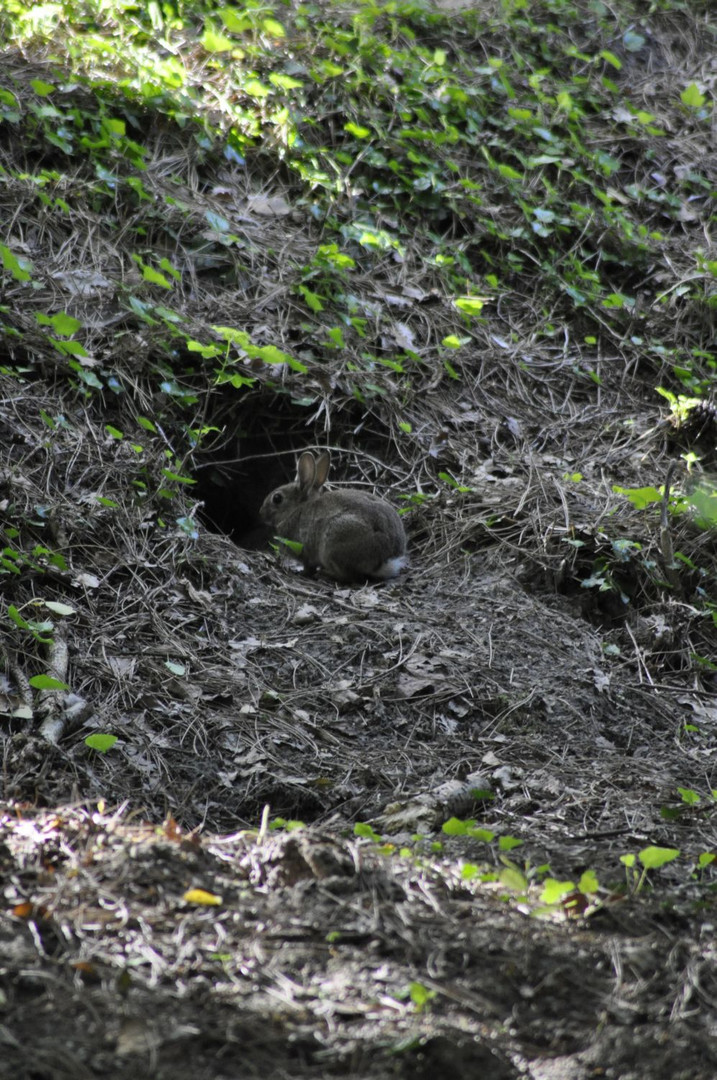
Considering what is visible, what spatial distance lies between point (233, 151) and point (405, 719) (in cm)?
523

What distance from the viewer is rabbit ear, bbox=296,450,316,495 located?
6.79 meters

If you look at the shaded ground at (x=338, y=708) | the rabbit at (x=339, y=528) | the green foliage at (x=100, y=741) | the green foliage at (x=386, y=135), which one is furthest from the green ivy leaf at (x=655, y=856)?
the green foliage at (x=386, y=135)

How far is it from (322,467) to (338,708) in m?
2.43

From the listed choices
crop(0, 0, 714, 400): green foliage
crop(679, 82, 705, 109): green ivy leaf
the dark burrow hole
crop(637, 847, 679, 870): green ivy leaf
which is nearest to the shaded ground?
the dark burrow hole

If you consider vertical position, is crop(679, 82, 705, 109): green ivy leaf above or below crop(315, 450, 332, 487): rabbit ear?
above

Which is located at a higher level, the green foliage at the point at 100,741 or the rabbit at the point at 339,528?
the green foliage at the point at 100,741

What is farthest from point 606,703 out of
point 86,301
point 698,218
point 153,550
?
point 698,218

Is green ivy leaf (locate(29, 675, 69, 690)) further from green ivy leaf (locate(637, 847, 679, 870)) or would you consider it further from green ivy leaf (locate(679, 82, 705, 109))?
green ivy leaf (locate(679, 82, 705, 109))

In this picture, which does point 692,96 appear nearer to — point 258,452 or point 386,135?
point 386,135

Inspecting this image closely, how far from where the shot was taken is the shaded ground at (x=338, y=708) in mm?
2400

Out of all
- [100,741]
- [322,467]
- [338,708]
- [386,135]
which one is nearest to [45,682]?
[100,741]

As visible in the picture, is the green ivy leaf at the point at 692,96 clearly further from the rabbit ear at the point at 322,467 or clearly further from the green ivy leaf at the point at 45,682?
the green ivy leaf at the point at 45,682

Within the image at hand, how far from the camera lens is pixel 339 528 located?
6.20 m

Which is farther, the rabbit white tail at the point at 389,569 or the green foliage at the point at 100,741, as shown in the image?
the rabbit white tail at the point at 389,569
